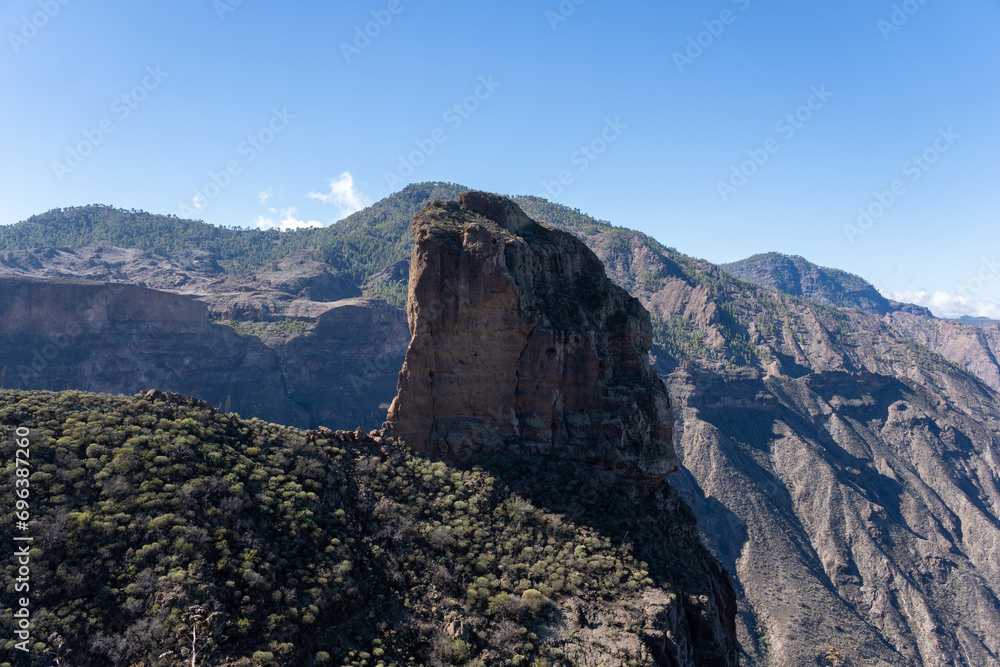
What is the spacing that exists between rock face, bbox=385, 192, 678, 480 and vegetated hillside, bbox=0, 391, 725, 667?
2.56 metres

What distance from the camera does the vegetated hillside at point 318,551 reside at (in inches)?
1207

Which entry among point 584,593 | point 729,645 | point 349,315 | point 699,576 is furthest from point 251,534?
point 349,315

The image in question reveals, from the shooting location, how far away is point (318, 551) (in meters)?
38.6

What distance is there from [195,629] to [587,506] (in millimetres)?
28751

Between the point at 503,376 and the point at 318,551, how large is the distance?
2108cm

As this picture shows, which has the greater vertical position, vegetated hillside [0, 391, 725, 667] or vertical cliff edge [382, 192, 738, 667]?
vertical cliff edge [382, 192, 738, 667]

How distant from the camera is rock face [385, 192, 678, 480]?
5100 cm

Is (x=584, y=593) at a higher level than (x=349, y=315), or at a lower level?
lower

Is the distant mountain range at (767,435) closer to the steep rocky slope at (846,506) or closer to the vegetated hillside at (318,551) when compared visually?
the steep rocky slope at (846,506)

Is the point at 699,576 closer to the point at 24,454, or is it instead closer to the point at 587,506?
the point at 587,506

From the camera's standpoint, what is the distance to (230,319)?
17300cm

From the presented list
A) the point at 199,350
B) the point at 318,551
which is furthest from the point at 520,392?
the point at 199,350

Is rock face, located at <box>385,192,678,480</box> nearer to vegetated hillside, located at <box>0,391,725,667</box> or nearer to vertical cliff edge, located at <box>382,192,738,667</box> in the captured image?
vertical cliff edge, located at <box>382,192,738,667</box>

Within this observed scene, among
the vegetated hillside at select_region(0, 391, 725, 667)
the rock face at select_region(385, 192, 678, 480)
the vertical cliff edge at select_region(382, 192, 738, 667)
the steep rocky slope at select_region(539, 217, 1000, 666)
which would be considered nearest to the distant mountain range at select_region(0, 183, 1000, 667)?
the steep rocky slope at select_region(539, 217, 1000, 666)
